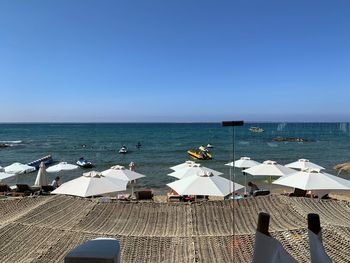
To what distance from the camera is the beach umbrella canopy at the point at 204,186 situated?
9953 mm

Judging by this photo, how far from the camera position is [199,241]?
6.23m

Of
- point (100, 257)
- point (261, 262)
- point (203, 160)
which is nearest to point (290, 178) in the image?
point (261, 262)

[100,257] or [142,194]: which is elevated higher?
[100,257]

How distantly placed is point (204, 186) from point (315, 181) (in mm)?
4023

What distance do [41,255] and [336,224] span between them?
5.78 metres

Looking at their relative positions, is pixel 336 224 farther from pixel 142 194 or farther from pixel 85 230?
pixel 142 194

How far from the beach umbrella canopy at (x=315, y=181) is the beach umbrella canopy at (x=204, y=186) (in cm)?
261

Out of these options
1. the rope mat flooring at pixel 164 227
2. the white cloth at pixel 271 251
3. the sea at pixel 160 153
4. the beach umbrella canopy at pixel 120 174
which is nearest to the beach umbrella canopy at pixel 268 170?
the sea at pixel 160 153

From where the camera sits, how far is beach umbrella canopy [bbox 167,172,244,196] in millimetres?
9953

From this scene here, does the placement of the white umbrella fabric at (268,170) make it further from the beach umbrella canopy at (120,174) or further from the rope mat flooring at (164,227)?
the rope mat flooring at (164,227)

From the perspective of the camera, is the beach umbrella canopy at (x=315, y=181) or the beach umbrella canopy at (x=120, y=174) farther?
the beach umbrella canopy at (x=120, y=174)

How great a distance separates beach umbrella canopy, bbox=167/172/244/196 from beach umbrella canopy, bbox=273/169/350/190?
8.57 ft

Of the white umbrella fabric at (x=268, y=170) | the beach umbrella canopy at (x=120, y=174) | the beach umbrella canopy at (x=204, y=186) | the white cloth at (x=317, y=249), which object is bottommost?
the beach umbrella canopy at (x=120, y=174)

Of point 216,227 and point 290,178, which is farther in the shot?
point 290,178
